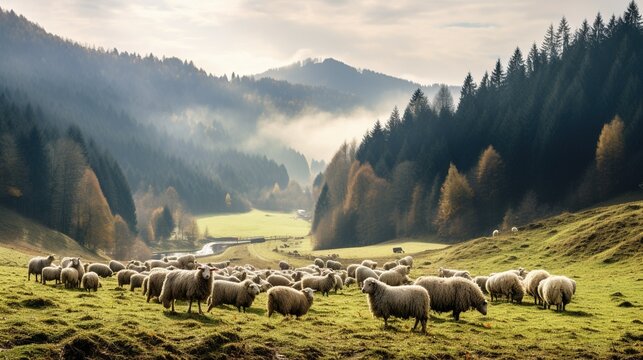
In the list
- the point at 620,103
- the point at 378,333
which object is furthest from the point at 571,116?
the point at 378,333

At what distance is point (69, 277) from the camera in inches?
1470

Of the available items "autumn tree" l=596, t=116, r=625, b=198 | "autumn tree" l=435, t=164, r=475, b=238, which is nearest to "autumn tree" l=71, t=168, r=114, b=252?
"autumn tree" l=435, t=164, r=475, b=238

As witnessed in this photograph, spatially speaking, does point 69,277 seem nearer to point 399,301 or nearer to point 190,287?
point 190,287

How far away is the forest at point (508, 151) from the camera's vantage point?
4456 inches

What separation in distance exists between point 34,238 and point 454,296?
10305 centimetres

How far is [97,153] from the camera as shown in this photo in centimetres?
18438

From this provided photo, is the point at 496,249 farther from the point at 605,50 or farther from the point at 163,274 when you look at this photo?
the point at 605,50

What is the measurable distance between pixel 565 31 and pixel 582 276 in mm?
133910

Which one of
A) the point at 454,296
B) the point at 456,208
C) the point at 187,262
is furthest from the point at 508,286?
the point at 456,208

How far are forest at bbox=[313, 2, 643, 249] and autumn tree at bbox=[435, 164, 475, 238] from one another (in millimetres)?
218

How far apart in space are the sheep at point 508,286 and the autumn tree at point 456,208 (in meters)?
81.4

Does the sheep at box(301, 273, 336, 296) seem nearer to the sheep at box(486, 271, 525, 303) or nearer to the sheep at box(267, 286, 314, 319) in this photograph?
the sheep at box(486, 271, 525, 303)

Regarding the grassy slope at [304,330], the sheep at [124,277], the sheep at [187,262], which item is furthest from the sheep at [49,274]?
the sheep at [187,262]

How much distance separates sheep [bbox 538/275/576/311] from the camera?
34062 mm
